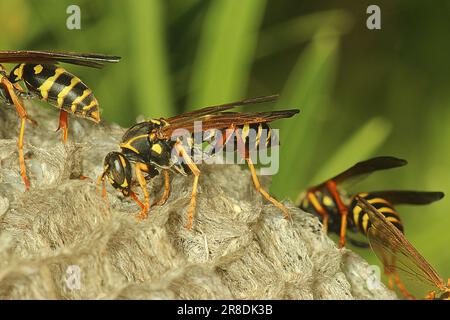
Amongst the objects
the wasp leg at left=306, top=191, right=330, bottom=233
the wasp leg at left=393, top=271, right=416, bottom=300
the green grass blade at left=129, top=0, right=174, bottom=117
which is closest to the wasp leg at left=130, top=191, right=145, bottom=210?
the green grass blade at left=129, top=0, right=174, bottom=117

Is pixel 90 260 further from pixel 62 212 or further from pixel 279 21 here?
pixel 279 21

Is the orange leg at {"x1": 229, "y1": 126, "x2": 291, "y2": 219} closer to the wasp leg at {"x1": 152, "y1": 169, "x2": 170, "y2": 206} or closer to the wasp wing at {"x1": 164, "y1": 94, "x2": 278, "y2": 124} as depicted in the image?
the wasp wing at {"x1": 164, "y1": 94, "x2": 278, "y2": 124}

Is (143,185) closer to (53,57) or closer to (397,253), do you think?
(53,57)

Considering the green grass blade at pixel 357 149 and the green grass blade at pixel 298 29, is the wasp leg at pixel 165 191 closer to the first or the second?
the green grass blade at pixel 357 149

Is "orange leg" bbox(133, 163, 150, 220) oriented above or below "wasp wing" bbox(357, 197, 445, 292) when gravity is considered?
above
